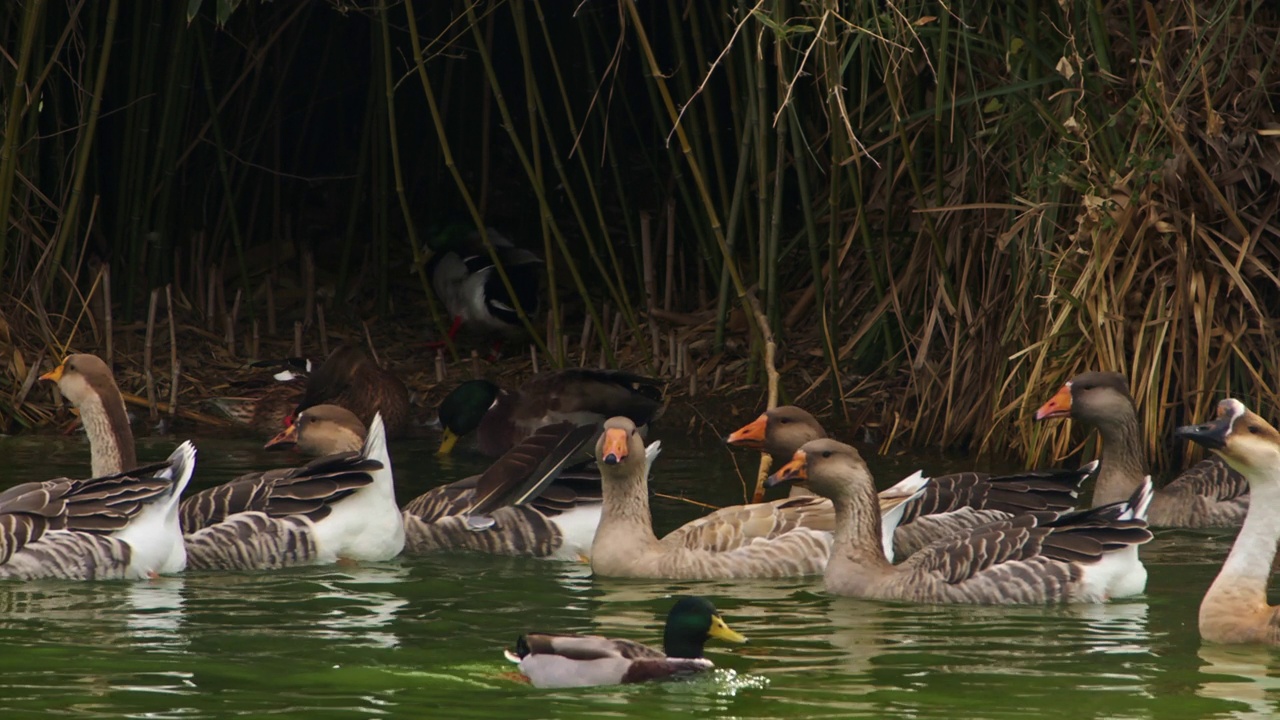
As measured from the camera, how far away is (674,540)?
914 centimetres

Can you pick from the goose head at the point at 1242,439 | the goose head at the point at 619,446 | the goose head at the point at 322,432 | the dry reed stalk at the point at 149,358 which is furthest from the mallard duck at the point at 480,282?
the goose head at the point at 1242,439

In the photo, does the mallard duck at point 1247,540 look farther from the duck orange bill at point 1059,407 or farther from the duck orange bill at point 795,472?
the duck orange bill at point 1059,407

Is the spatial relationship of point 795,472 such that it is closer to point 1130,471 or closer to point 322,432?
point 1130,471

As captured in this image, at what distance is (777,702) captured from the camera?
6.20 m

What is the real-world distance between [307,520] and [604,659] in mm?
3161

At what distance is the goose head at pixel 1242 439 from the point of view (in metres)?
7.24

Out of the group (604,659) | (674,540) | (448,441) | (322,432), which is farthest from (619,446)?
(448,441)

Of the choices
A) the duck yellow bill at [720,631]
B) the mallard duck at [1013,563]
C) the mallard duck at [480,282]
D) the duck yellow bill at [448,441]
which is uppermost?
the mallard duck at [480,282]

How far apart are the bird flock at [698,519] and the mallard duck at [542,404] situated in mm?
1242

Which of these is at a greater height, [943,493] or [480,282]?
[480,282]

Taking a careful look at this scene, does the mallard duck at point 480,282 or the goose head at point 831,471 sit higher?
the mallard duck at point 480,282

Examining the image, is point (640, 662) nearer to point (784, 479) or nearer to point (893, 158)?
point (784, 479)

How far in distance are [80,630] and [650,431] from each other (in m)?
5.46

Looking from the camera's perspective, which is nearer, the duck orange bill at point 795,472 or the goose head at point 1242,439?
the goose head at point 1242,439
